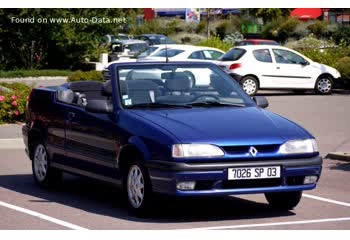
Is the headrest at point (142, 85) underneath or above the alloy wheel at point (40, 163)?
above

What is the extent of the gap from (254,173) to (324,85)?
66.2 ft

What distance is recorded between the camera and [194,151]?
28.8ft

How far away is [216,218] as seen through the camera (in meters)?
9.26

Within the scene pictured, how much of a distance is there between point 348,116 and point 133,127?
42.6ft

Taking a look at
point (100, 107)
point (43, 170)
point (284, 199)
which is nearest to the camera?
point (284, 199)

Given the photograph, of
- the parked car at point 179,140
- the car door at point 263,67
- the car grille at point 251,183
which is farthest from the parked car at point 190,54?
the car grille at point 251,183

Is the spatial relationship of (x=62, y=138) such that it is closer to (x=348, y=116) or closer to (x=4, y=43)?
(x=348, y=116)

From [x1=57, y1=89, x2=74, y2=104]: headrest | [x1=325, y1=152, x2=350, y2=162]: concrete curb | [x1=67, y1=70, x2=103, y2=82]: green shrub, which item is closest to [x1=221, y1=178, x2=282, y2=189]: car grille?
[x1=57, y1=89, x2=74, y2=104]: headrest

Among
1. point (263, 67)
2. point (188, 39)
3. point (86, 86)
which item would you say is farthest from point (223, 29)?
point (86, 86)

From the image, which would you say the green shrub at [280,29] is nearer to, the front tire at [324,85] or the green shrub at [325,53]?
the green shrub at [325,53]

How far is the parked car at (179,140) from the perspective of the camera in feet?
29.0

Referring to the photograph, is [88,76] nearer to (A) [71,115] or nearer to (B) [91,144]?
(A) [71,115]

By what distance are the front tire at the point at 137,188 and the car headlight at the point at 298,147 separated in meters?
1.27
